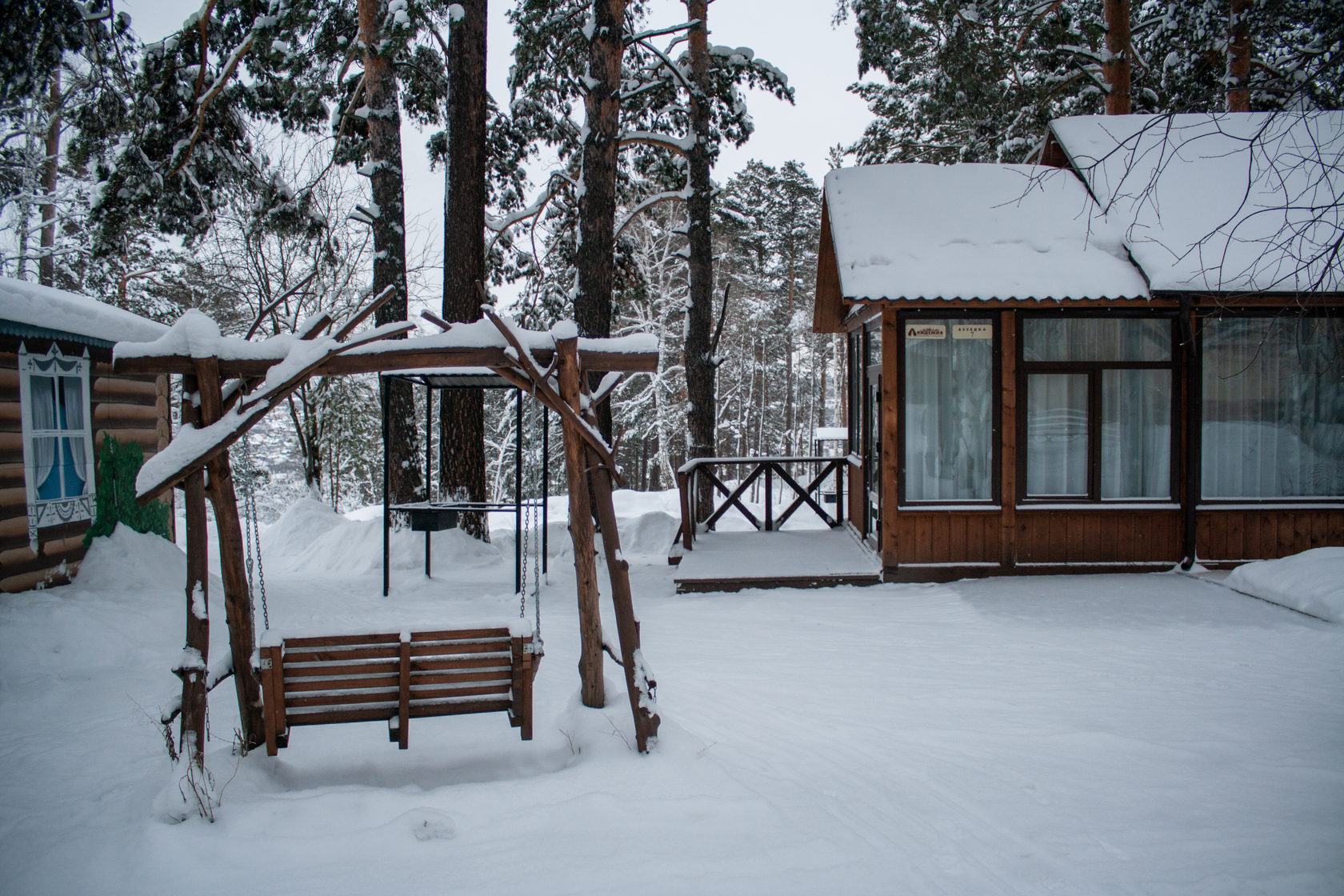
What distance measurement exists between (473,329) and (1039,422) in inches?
270

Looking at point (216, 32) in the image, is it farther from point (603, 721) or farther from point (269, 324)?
point (603, 721)

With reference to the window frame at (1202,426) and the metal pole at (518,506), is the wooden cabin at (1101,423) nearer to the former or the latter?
the window frame at (1202,426)

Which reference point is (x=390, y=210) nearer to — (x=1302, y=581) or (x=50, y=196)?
(x=50, y=196)

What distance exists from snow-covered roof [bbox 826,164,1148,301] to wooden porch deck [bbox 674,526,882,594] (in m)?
3.09

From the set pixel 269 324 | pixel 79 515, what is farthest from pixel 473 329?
pixel 269 324

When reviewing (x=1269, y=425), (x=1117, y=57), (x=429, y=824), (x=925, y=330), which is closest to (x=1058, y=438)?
(x=925, y=330)

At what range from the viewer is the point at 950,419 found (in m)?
9.02

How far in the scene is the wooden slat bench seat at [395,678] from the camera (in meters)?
4.21

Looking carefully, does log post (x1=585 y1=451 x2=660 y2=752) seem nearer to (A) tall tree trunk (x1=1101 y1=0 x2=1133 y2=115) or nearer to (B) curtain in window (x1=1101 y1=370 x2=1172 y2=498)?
(B) curtain in window (x1=1101 y1=370 x2=1172 y2=498)

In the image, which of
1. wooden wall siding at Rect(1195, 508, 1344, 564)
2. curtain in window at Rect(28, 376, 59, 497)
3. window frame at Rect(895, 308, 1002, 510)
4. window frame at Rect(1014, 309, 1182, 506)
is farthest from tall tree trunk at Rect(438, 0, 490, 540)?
wooden wall siding at Rect(1195, 508, 1344, 564)

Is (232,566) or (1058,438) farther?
(1058,438)

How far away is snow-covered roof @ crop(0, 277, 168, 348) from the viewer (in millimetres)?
7082

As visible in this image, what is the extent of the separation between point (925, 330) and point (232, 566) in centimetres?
717

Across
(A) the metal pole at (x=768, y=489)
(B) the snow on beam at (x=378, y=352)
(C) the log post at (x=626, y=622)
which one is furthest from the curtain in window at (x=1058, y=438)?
(C) the log post at (x=626, y=622)
